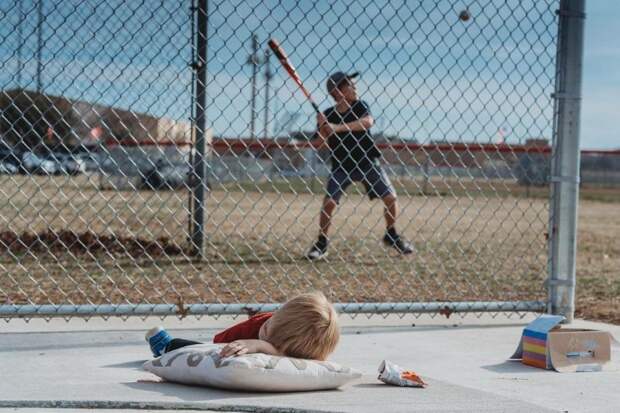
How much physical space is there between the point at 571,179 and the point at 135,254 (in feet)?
13.4

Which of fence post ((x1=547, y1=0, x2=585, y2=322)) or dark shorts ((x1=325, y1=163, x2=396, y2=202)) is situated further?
dark shorts ((x1=325, y1=163, x2=396, y2=202))

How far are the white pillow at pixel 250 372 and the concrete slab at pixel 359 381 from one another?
1.5 inches

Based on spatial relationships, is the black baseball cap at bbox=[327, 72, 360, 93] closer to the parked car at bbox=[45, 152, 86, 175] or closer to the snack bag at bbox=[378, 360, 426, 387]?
the parked car at bbox=[45, 152, 86, 175]

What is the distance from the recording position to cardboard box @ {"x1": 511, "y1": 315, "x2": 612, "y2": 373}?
164 inches

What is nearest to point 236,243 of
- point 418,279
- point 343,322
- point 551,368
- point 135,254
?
point 135,254

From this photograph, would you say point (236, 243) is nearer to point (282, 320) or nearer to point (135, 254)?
point (135, 254)

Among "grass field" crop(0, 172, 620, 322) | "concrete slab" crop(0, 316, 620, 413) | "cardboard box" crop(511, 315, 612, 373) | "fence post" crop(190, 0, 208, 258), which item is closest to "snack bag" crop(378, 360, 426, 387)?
"concrete slab" crop(0, 316, 620, 413)

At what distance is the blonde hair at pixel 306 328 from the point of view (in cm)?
357

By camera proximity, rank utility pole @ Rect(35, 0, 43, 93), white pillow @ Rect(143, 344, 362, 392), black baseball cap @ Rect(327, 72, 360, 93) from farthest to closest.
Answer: black baseball cap @ Rect(327, 72, 360, 93) → utility pole @ Rect(35, 0, 43, 93) → white pillow @ Rect(143, 344, 362, 392)

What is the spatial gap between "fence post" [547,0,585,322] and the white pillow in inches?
85.1

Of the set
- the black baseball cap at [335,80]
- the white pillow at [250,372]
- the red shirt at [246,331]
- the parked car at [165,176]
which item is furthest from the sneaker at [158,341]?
the black baseball cap at [335,80]

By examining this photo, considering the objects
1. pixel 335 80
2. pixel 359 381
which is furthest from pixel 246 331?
pixel 335 80

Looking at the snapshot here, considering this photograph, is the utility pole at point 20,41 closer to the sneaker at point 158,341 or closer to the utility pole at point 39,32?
the utility pole at point 39,32

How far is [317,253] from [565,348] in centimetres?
413
